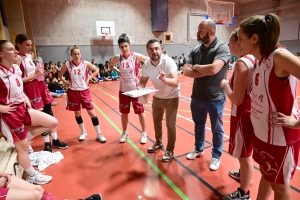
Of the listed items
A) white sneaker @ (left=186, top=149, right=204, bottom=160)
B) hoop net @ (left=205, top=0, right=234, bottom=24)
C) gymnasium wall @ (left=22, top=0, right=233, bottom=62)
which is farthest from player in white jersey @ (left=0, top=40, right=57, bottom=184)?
hoop net @ (left=205, top=0, right=234, bottom=24)

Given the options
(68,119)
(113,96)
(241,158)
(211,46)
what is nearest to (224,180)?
(241,158)

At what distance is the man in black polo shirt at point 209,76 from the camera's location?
8.81 feet

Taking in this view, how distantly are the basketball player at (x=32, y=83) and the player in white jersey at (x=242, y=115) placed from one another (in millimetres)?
2994

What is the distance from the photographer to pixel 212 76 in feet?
9.30

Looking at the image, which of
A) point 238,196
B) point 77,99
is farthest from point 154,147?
point 77,99

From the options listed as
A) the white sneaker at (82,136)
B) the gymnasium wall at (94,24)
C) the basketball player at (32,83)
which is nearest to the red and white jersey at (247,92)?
the basketball player at (32,83)

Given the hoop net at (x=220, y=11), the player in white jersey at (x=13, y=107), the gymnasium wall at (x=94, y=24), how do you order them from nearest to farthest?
the player in white jersey at (x=13, y=107), the gymnasium wall at (x=94, y=24), the hoop net at (x=220, y=11)

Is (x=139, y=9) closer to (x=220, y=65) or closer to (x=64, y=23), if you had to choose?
(x=64, y=23)

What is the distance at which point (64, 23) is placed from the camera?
1415 cm

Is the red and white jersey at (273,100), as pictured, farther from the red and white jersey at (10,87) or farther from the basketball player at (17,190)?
the red and white jersey at (10,87)

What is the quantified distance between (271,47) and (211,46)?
137 centimetres

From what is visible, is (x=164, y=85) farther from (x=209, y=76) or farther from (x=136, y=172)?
(x=136, y=172)

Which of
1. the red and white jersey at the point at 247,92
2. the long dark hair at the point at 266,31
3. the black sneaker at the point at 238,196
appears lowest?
the black sneaker at the point at 238,196

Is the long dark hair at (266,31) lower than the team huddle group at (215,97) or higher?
higher
